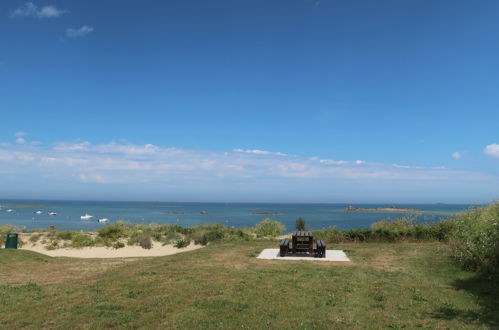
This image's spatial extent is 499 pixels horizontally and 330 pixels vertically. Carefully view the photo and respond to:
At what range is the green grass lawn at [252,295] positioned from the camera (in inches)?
254

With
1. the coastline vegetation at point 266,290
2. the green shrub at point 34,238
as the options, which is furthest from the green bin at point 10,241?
the green shrub at point 34,238

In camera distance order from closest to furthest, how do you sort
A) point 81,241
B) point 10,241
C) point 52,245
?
point 10,241, point 52,245, point 81,241

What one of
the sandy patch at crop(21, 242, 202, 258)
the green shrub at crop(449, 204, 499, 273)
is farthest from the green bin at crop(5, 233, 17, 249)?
the green shrub at crop(449, 204, 499, 273)

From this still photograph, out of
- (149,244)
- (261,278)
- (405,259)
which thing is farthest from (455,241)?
(149,244)

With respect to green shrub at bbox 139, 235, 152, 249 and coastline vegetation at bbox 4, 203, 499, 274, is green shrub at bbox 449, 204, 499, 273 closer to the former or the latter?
coastline vegetation at bbox 4, 203, 499, 274

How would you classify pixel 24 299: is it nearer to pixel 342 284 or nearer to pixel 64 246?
pixel 342 284

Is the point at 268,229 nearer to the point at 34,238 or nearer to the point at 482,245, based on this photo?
the point at 34,238

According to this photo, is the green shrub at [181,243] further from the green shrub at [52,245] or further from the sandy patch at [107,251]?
the green shrub at [52,245]

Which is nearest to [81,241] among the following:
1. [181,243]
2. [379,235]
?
[181,243]

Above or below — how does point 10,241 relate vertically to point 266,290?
below

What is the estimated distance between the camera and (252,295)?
8148 mm

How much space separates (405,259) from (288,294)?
7.42 m

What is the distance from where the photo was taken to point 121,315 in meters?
6.72

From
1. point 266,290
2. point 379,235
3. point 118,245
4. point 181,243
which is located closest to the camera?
point 266,290
